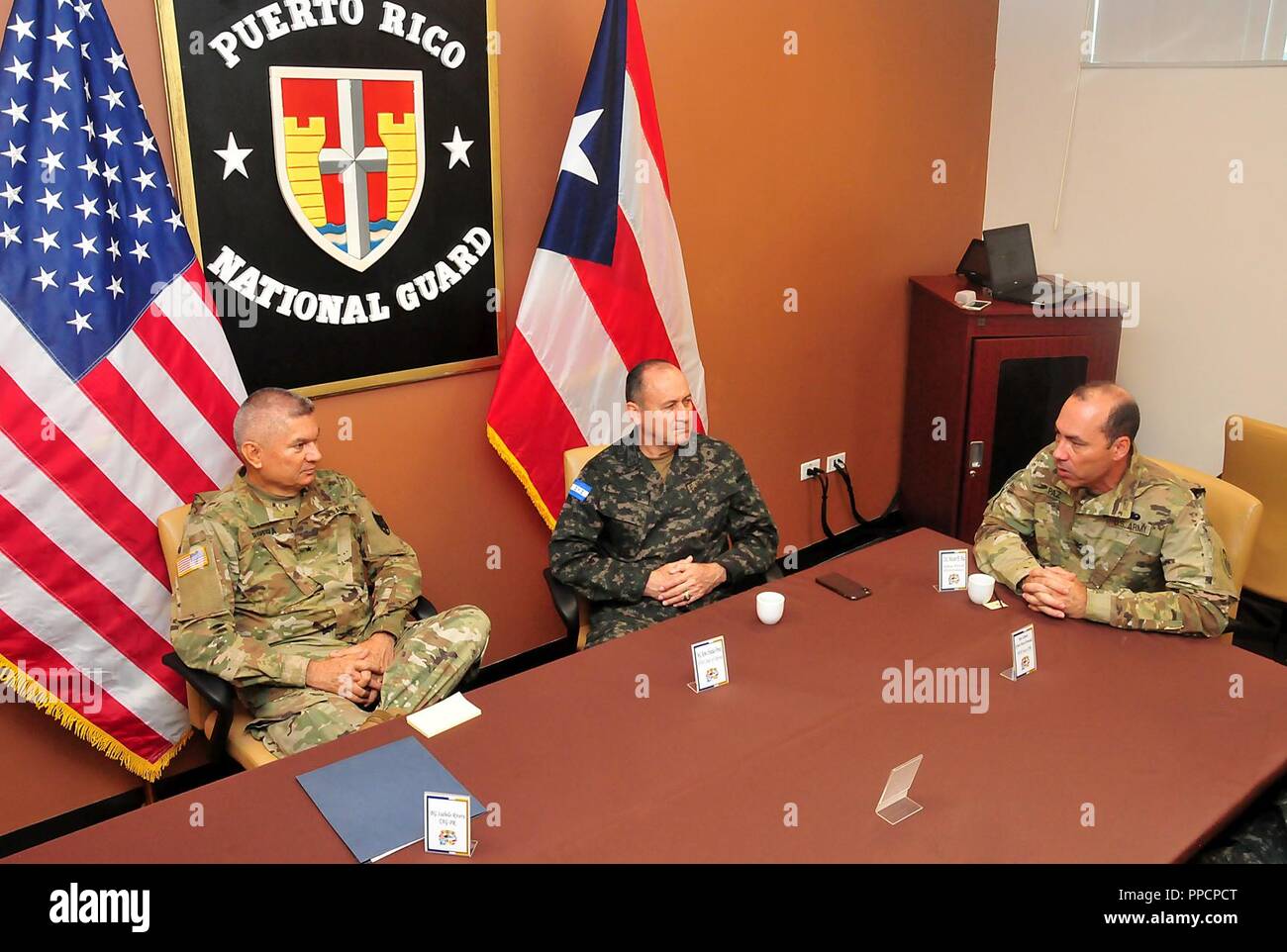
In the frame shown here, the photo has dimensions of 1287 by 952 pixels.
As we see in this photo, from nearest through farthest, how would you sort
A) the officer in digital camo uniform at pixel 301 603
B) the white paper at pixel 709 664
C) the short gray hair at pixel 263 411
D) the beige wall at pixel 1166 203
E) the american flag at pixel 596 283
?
the white paper at pixel 709 664 → the officer in digital camo uniform at pixel 301 603 → the short gray hair at pixel 263 411 → the american flag at pixel 596 283 → the beige wall at pixel 1166 203

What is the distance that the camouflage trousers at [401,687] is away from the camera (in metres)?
2.31

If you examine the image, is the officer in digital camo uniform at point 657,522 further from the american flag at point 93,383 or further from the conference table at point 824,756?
the american flag at point 93,383

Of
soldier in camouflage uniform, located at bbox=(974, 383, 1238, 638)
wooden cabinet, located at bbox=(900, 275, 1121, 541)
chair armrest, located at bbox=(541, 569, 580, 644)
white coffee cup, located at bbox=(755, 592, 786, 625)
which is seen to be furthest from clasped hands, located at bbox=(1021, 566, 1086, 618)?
wooden cabinet, located at bbox=(900, 275, 1121, 541)

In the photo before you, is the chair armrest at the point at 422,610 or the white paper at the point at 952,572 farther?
the chair armrest at the point at 422,610

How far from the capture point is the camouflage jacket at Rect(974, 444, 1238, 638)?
2238 mm

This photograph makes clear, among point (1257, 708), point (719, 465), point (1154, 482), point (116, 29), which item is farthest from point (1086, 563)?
point (116, 29)

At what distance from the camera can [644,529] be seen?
2816mm

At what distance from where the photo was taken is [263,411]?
247cm

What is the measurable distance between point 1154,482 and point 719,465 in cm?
109

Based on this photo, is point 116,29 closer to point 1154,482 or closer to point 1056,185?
point 1154,482

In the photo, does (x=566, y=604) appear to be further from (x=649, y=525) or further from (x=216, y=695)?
(x=216, y=695)

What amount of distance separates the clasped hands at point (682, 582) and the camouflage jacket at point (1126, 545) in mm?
675

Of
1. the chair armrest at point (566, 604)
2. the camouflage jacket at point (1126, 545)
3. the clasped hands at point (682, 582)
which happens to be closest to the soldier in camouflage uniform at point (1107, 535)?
the camouflage jacket at point (1126, 545)

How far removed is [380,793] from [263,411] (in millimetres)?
1142
